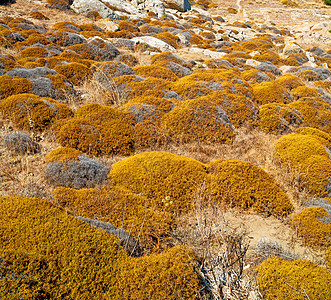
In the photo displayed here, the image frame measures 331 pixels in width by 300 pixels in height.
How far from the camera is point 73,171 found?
401cm

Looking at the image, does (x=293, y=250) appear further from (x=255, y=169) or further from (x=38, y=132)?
(x=38, y=132)

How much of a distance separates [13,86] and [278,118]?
8.10 m

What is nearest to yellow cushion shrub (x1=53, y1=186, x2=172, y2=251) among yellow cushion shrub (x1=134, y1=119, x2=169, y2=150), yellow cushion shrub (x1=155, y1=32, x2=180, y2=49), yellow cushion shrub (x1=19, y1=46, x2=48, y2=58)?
yellow cushion shrub (x1=134, y1=119, x2=169, y2=150)

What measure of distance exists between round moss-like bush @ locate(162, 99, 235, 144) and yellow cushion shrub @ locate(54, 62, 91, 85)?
14.2 feet

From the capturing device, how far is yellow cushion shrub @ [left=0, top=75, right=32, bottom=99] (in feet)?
21.0

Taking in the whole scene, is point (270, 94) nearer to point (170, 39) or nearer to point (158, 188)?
point (158, 188)

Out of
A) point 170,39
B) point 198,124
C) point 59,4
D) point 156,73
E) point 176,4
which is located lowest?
point 198,124

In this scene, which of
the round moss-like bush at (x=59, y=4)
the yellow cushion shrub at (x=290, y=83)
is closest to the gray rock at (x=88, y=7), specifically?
the round moss-like bush at (x=59, y=4)

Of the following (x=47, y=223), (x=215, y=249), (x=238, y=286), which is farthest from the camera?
(x=215, y=249)

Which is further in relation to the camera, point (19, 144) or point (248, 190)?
point (19, 144)

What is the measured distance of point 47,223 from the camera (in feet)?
7.78

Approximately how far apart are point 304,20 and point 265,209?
5234cm

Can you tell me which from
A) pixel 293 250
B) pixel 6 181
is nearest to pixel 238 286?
pixel 293 250

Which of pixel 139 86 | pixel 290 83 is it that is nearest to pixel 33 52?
pixel 139 86
